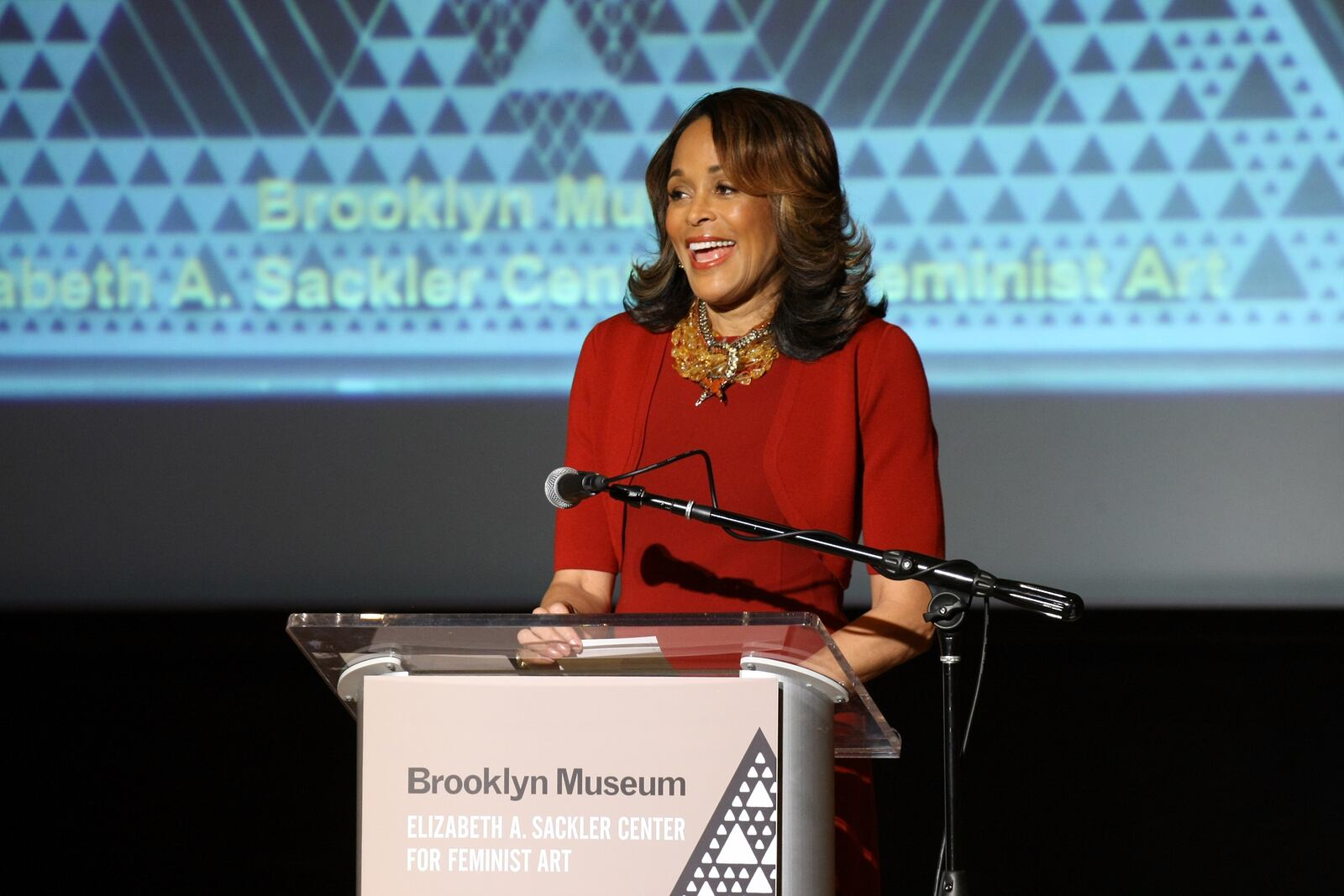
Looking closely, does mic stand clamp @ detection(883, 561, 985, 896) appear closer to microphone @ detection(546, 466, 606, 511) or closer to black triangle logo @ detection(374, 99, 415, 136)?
microphone @ detection(546, 466, 606, 511)

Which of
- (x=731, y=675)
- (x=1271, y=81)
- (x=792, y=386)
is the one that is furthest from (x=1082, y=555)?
(x=731, y=675)

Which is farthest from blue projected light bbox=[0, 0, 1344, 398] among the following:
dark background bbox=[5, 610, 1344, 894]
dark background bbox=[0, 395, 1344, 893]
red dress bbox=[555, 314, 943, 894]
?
red dress bbox=[555, 314, 943, 894]

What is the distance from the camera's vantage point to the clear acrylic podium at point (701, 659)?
1288 mm

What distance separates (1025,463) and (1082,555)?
0.29 metres

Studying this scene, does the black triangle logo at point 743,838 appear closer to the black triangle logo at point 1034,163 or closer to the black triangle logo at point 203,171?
the black triangle logo at point 1034,163

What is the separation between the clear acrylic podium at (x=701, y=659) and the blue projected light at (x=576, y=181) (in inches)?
104

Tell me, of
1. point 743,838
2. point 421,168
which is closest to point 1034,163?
point 421,168

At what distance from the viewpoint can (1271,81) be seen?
3.93 meters

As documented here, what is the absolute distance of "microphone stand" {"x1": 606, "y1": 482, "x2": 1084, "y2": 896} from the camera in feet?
4.78

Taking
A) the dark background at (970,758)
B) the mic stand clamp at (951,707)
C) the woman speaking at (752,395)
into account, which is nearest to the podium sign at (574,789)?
the mic stand clamp at (951,707)

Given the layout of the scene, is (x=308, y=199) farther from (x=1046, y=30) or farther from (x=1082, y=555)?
(x=1082, y=555)

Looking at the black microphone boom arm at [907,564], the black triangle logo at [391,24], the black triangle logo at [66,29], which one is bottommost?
the black microphone boom arm at [907,564]

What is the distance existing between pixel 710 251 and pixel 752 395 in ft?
0.67

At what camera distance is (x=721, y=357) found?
199 cm
